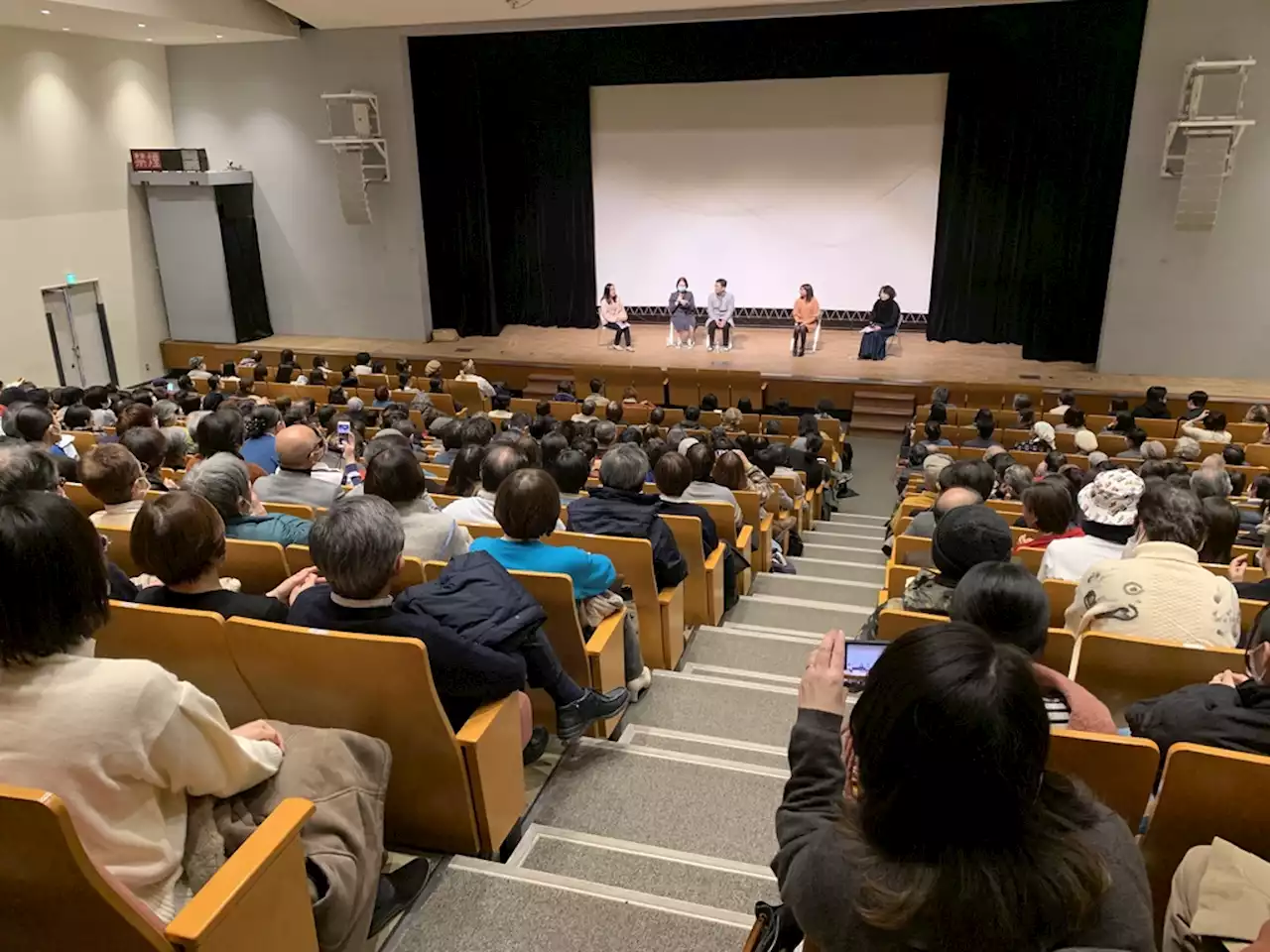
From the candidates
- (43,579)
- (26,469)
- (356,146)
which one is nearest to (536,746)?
(43,579)

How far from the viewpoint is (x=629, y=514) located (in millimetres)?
3965

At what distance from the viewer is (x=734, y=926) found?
222 centimetres

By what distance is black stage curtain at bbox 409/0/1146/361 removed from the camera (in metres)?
10.8

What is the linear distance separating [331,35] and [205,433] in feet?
30.9

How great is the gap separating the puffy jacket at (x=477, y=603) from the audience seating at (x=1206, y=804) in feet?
5.22

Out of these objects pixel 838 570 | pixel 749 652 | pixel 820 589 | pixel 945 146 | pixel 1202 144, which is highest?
pixel 945 146

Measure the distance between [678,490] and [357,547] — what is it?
101 inches

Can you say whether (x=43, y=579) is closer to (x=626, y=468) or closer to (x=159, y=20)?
(x=626, y=468)

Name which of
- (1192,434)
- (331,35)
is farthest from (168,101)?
(1192,434)

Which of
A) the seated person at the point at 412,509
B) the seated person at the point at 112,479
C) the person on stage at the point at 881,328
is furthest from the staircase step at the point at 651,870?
the person on stage at the point at 881,328

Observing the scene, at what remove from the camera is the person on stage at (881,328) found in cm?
1148

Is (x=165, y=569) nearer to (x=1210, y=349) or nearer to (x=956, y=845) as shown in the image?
(x=956, y=845)

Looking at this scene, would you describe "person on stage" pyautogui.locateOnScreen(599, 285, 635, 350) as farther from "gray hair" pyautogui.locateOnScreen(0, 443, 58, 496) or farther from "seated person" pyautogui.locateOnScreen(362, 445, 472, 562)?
"gray hair" pyautogui.locateOnScreen(0, 443, 58, 496)

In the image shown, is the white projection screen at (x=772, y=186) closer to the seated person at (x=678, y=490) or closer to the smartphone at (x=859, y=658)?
the seated person at (x=678, y=490)
